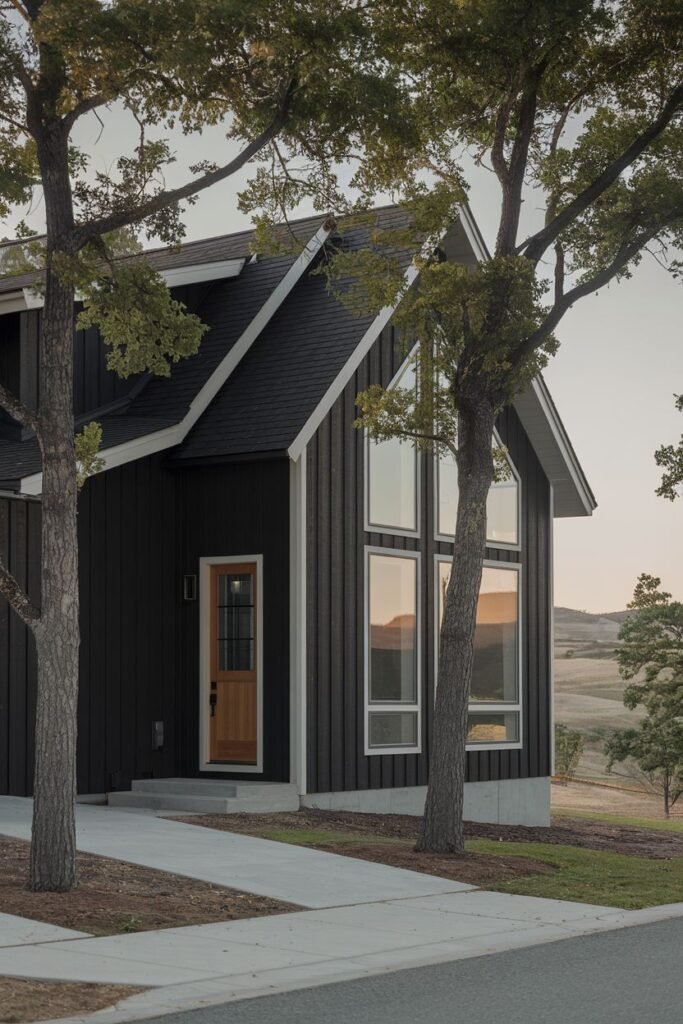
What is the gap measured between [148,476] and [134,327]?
6.29m

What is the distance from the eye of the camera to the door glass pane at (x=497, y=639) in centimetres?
2056

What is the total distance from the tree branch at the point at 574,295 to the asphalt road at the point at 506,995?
659 centimetres

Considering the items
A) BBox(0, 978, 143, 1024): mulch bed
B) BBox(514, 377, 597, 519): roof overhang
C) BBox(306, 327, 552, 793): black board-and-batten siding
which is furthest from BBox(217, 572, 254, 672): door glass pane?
BBox(0, 978, 143, 1024): mulch bed

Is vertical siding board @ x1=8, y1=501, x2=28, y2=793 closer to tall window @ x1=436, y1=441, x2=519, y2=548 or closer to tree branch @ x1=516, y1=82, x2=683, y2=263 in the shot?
tall window @ x1=436, y1=441, x2=519, y2=548

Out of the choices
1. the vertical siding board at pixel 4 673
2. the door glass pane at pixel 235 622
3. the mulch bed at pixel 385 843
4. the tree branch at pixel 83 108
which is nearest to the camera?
the tree branch at pixel 83 108

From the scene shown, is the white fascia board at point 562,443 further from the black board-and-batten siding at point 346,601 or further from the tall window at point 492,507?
the black board-and-batten siding at point 346,601

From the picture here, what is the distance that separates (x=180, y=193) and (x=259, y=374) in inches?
290

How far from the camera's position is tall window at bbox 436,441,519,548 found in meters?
20.0

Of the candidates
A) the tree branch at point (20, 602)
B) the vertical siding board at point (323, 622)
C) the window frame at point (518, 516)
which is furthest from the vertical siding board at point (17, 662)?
the window frame at point (518, 516)

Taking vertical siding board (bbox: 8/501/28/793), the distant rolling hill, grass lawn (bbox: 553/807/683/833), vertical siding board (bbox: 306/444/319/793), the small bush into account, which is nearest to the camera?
vertical siding board (bbox: 8/501/28/793)

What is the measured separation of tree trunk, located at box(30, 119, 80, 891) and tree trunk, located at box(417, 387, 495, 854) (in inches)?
173

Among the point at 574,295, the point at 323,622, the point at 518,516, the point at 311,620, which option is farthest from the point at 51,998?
the point at 518,516

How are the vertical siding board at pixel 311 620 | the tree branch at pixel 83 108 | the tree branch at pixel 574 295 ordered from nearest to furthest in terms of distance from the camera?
1. the tree branch at pixel 83 108
2. the tree branch at pixel 574 295
3. the vertical siding board at pixel 311 620

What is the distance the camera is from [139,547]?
17.9 meters
